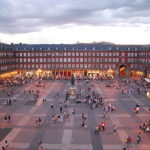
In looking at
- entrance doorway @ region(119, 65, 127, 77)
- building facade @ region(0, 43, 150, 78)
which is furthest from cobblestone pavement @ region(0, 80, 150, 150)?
entrance doorway @ region(119, 65, 127, 77)

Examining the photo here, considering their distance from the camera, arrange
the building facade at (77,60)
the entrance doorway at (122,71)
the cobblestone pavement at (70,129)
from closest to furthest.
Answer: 1. the cobblestone pavement at (70,129)
2. the building facade at (77,60)
3. the entrance doorway at (122,71)

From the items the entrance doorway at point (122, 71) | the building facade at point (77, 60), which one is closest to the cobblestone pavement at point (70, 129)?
the building facade at point (77, 60)

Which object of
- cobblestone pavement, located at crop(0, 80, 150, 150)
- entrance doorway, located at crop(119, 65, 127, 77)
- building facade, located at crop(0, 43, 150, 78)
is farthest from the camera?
entrance doorway, located at crop(119, 65, 127, 77)

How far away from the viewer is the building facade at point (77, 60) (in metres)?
84.9

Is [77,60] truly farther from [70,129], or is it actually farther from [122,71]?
Result: [70,129]

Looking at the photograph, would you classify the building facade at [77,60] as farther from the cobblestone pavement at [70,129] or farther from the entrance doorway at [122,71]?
the cobblestone pavement at [70,129]

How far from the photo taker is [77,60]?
284ft

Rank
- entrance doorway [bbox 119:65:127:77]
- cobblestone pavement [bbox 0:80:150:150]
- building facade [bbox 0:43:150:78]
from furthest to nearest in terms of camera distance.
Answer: entrance doorway [bbox 119:65:127:77] < building facade [bbox 0:43:150:78] < cobblestone pavement [bbox 0:80:150:150]

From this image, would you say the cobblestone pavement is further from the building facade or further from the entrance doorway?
the entrance doorway

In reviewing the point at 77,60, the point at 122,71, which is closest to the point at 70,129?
the point at 77,60

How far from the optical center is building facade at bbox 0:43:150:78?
278ft

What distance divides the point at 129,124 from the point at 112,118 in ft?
10.9

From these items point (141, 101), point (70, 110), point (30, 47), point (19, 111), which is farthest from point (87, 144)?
point (30, 47)

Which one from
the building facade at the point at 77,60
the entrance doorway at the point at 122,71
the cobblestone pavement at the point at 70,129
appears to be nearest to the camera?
the cobblestone pavement at the point at 70,129
